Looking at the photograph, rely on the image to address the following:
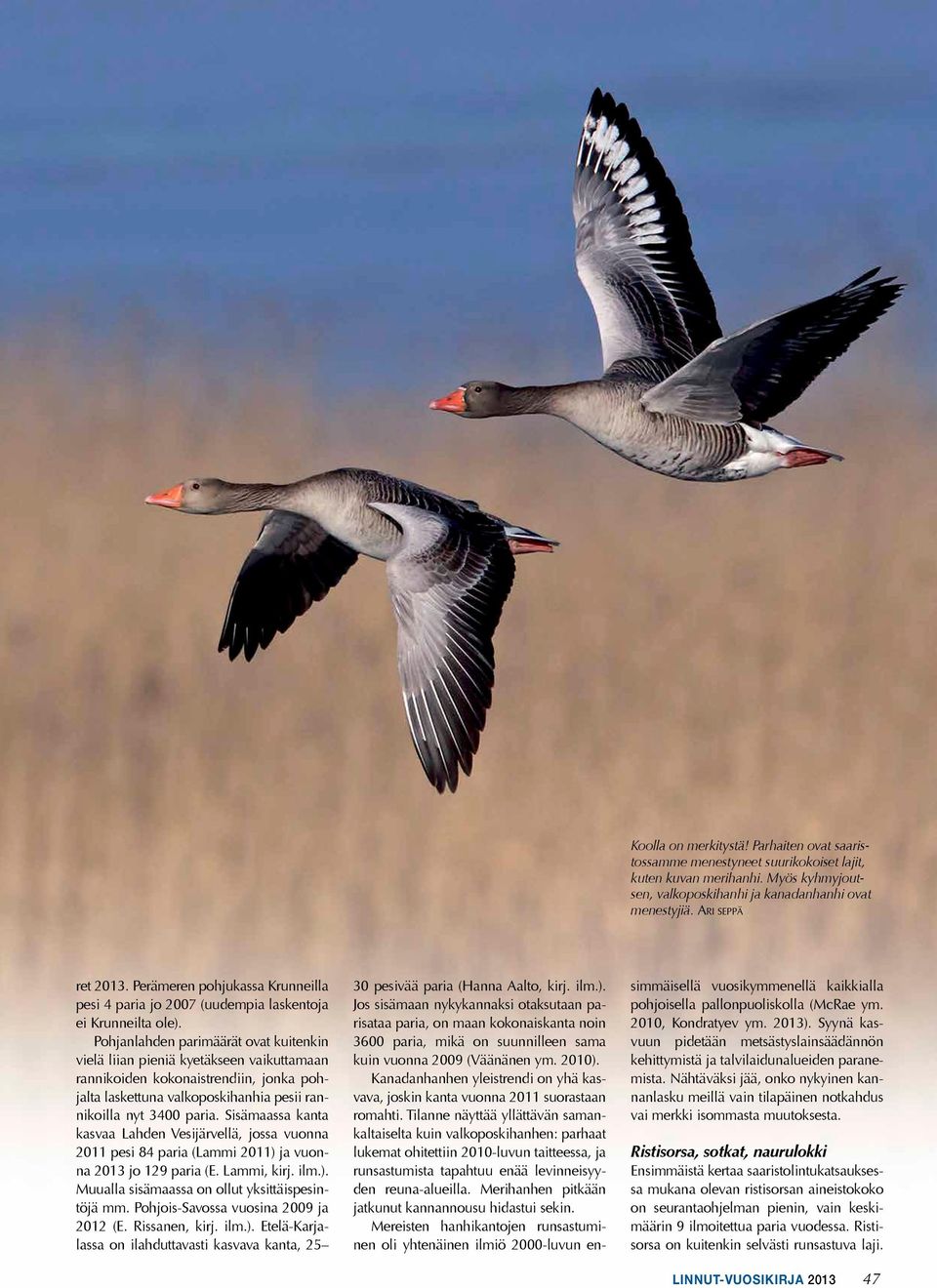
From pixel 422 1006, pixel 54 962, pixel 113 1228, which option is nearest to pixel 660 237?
pixel 422 1006

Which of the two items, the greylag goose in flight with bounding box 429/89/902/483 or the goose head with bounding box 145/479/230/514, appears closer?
the greylag goose in flight with bounding box 429/89/902/483

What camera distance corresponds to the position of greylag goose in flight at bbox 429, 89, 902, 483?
3.85 m

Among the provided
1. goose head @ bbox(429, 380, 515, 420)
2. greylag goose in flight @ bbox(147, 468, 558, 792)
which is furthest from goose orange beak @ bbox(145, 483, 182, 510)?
goose head @ bbox(429, 380, 515, 420)

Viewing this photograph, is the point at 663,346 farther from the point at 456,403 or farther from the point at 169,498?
the point at 169,498

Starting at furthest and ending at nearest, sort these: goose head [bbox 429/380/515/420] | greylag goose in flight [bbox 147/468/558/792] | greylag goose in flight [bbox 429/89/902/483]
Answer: goose head [bbox 429/380/515/420], greylag goose in flight [bbox 429/89/902/483], greylag goose in flight [bbox 147/468/558/792]

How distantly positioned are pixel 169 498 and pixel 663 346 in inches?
56.4

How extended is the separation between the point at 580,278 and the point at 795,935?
1929mm

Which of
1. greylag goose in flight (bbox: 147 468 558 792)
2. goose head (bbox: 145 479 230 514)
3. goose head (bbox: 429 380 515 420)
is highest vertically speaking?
goose head (bbox: 429 380 515 420)

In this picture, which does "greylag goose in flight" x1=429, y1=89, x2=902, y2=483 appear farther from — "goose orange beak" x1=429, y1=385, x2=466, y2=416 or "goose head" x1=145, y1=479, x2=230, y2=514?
"goose head" x1=145, y1=479, x2=230, y2=514

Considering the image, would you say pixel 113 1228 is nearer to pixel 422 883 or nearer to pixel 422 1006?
pixel 422 1006

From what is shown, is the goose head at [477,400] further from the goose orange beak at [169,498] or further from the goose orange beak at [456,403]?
the goose orange beak at [169,498]

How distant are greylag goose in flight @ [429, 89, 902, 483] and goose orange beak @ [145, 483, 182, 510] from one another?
765 mm

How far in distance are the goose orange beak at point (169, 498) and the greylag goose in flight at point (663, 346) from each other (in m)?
0.76

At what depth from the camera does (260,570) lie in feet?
14.5
